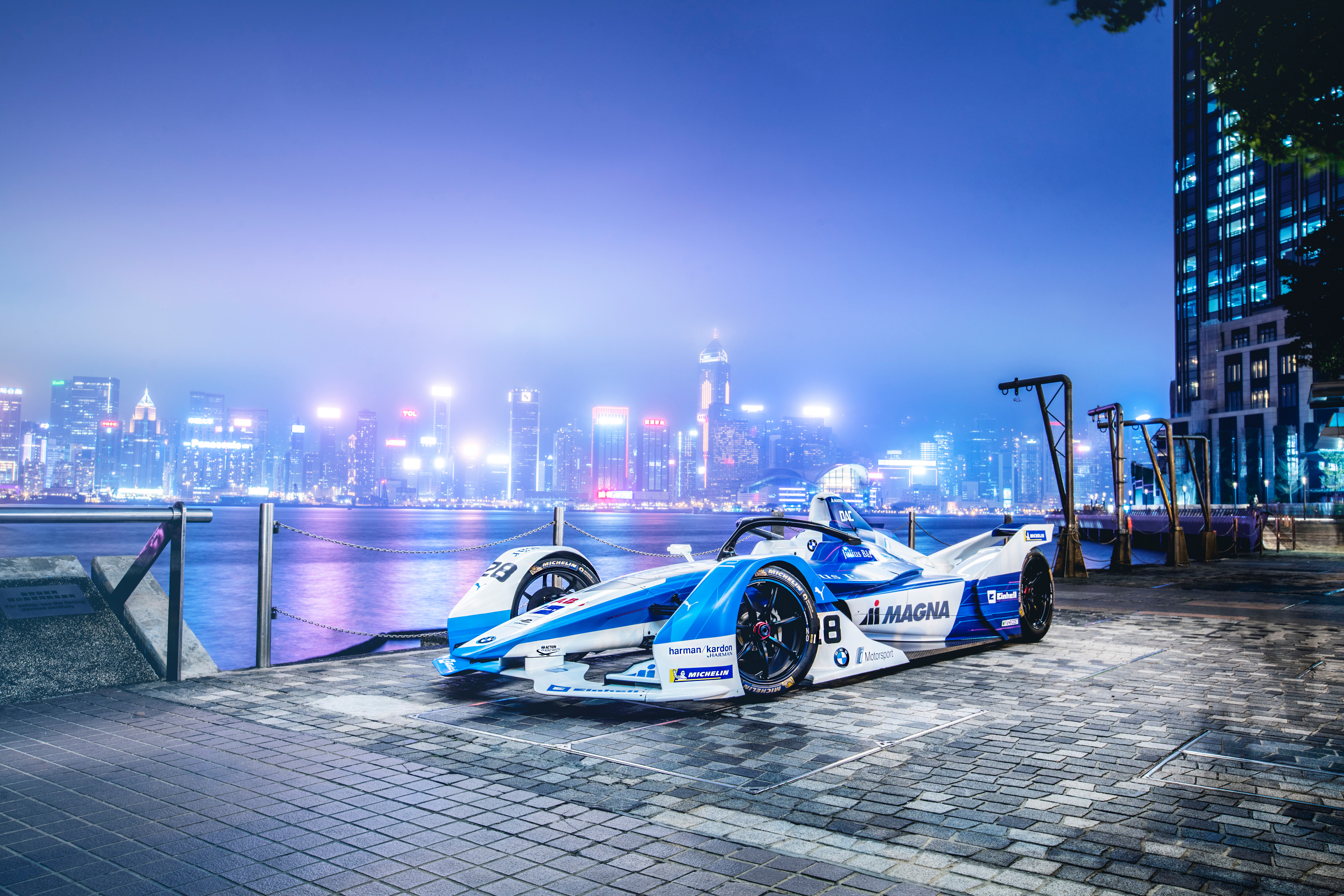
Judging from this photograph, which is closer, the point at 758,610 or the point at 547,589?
the point at 758,610

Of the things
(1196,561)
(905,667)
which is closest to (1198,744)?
(905,667)

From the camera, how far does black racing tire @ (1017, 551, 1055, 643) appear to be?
28.5 feet

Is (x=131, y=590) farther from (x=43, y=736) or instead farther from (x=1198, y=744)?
(x=1198, y=744)

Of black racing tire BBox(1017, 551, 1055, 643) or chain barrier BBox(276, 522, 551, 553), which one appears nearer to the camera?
chain barrier BBox(276, 522, 551, 553)

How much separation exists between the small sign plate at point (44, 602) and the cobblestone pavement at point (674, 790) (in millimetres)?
925

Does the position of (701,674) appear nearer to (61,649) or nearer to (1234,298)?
(61,649)

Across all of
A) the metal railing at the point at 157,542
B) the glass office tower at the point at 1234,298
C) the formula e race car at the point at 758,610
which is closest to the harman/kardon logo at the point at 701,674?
the formula e race car at the point at 758,610

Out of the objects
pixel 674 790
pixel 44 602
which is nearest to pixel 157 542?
pixel 44 602

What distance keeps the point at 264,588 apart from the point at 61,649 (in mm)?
1501

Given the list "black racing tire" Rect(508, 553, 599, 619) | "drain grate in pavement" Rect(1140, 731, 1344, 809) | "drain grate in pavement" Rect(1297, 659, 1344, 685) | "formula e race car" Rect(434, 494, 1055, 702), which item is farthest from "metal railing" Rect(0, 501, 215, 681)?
"drain grate in pavement" Rect(1297, 659, 1344, 685)

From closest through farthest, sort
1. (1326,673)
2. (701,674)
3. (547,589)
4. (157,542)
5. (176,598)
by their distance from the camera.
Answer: (701,674), (176,598), (157,542), (1326,673), (547,589)

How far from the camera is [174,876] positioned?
9.83 feet

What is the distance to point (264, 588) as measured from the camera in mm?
7383

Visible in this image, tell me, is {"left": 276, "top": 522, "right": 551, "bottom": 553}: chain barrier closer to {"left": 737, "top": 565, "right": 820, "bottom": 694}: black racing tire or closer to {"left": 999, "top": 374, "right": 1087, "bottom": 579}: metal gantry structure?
{"left": 737, "top": 565, "right": 820, "bottom": 694}: black racing tire
